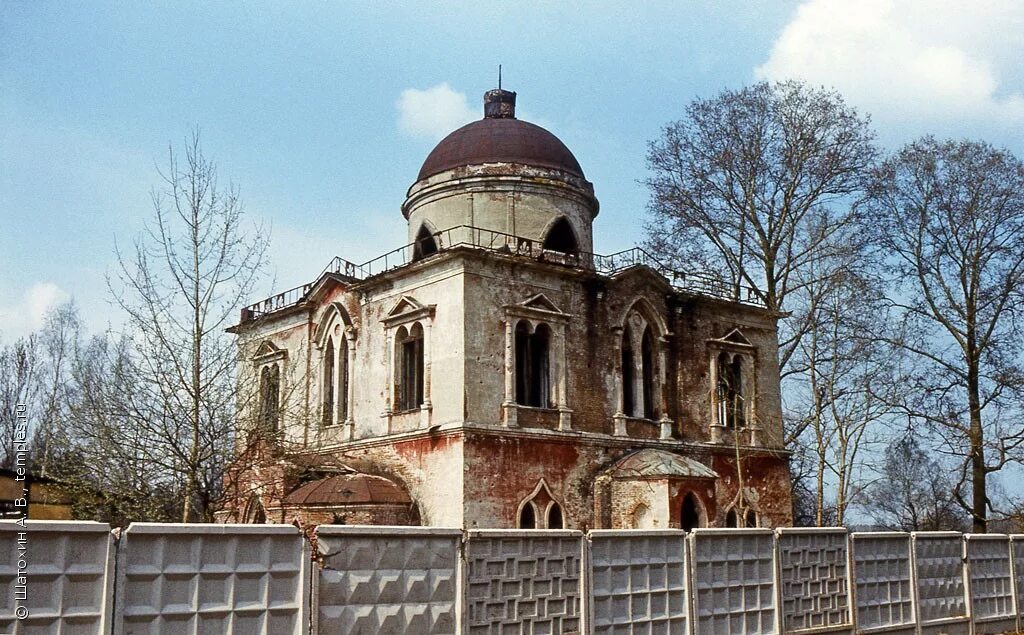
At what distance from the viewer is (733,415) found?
25.5 meters

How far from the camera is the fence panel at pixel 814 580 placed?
34.6 feet

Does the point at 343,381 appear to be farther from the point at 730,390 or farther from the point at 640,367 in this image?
the point at 730,390

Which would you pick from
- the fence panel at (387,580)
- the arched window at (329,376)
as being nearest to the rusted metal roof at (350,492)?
the arched window at (329,376)

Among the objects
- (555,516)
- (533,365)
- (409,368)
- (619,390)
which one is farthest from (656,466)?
(409,368)

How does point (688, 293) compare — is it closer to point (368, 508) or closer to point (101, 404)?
point (368, 508)

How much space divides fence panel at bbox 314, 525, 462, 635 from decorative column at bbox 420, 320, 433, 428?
1257cm

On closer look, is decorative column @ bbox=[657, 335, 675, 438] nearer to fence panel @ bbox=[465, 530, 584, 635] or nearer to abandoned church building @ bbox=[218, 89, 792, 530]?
abandoned church building @ bbox=[218, 89, 792, 530]

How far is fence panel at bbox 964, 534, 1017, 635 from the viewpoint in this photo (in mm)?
12680

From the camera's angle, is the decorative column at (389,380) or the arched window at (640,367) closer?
the decorative column at (389,380)

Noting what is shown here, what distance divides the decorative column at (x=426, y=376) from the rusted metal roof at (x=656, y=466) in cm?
422

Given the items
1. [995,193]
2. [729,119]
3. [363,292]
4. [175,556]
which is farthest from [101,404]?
[995,193]

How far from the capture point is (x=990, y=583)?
511 inches

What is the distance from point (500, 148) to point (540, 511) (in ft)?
29.9

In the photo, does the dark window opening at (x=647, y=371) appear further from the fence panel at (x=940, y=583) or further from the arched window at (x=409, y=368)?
the fence panel at (x=940, y=583)
